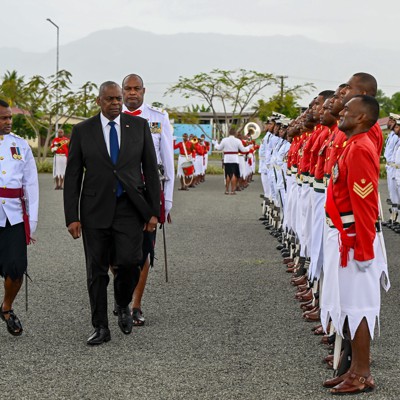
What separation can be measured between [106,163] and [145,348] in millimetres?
1438

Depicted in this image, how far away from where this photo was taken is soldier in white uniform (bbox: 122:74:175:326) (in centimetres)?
769

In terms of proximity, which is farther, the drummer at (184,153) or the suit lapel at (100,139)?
the drummer at (184,153)

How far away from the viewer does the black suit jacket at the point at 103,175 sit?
6723 mm

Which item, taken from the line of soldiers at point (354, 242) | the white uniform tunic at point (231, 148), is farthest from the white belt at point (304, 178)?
the white uniform tunic at point (231, 148)

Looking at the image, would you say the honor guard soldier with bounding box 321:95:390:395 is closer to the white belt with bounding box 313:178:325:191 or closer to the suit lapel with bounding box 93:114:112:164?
the white belt with bounding box 313:178:325:191

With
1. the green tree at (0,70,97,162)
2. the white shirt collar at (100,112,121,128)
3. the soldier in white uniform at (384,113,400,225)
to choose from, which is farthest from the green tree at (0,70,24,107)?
the white shirt collar at (100,112,121,128)

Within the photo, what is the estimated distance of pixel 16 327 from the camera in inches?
274

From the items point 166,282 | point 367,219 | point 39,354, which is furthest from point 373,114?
point 166,282

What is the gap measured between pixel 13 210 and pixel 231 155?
19.1 m

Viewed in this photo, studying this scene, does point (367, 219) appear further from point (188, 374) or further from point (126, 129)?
point (126, 129)

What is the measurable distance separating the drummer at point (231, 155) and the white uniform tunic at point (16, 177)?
18817mm

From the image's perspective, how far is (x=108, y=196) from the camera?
6707 millimetres

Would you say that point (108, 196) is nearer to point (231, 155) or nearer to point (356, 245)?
point (356, 245)

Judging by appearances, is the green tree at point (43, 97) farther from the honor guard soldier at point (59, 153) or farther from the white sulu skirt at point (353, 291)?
the white sulu skirt at point (353, 291)
